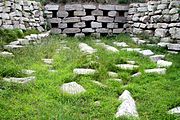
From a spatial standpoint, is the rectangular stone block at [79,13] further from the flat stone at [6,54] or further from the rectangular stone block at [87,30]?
the flat stone at [6,54]

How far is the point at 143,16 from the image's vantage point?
953cm

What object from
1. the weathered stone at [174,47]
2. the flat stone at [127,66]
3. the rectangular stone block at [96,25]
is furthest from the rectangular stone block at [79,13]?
the flat stone at [127,66]

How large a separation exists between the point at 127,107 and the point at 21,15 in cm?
511

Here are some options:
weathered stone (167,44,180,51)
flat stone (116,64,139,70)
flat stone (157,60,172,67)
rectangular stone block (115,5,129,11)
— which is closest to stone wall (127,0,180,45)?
weathered stone (167,44,180,51)

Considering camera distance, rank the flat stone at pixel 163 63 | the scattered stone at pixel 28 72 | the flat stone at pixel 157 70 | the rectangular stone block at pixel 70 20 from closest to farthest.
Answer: the scattered stone at pixel 28 72 < the flat stone at pixel 157 70 < the flat stone at pixel 163 63 < the rectangular stone block at pixel 70 20

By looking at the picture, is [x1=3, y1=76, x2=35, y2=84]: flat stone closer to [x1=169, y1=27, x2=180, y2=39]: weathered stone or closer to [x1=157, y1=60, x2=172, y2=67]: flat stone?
[x1=157, y1=60, x2=172, y2=67]: flat stone

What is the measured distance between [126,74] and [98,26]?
5.46 meters

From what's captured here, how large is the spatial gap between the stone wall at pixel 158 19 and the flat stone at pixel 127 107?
3678 mm

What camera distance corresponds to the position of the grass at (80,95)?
361 cm

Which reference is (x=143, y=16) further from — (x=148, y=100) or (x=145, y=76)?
(x=148, y=100)

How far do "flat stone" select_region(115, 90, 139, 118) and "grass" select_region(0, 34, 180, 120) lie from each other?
0.07 m

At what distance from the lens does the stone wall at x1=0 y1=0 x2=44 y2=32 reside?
7.12 m

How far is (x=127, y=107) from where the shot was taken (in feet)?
12.3

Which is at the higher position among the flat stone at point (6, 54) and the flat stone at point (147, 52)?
the flat stone at point (6, 54)
